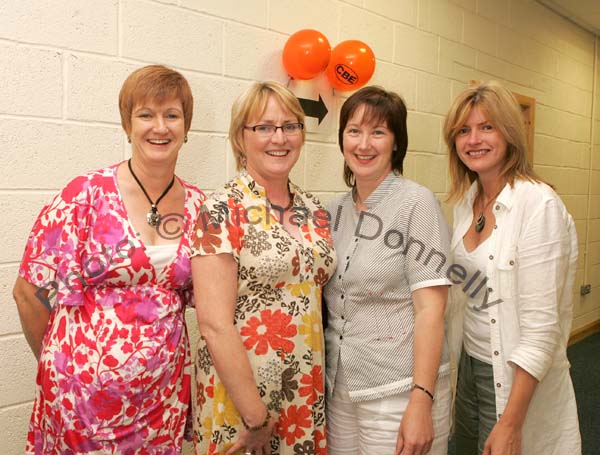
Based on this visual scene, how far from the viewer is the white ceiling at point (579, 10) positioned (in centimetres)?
420

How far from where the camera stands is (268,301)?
57.3 inches

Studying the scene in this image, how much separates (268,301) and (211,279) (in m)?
0.17

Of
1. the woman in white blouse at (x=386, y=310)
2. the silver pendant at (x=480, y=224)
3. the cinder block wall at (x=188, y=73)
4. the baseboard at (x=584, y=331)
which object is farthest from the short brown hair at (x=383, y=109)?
the baseboard at (x=584, y=331)

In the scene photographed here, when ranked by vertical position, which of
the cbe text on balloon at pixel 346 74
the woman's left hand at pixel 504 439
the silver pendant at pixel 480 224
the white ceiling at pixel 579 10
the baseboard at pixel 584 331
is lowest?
the baseboard at pixel 584 331

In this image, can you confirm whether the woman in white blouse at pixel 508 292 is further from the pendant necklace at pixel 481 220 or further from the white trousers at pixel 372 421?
the white trousers at pixel 372 421

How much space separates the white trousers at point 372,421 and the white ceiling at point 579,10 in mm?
3735

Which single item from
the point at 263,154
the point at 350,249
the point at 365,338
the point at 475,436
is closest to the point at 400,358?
the point at 365,338

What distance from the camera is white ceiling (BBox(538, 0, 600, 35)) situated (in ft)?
13.8

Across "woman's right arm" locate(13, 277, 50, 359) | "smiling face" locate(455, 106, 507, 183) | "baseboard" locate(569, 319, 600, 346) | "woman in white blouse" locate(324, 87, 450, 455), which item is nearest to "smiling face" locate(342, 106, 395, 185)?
"woman in white blouse" locate(324, 87, 450, 455)

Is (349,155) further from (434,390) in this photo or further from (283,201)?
(434,390)

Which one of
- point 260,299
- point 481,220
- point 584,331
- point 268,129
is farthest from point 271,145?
point 584,331

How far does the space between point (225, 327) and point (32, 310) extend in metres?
0.53

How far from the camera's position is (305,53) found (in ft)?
7.54

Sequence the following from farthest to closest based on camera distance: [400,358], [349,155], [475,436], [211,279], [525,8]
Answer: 1. [525,8]
2. [475,436]
3. [349,155]
4. [400,358]
5. [211,279]
